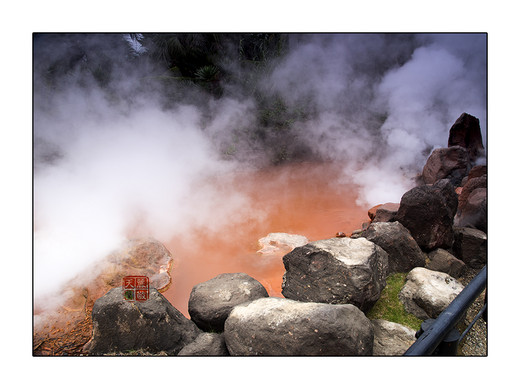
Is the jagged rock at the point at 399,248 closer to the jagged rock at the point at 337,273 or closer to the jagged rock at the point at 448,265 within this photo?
the jagged rock at the point at 448,265

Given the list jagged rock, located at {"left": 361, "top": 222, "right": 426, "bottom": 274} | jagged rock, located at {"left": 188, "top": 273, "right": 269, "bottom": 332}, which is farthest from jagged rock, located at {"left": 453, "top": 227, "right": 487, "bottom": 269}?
jagged rock, located at {"left": 188, "top": 273, "right": 269, "bottom": 332}

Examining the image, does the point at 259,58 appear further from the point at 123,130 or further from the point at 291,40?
the point at 123,130

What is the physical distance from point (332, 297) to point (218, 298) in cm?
90

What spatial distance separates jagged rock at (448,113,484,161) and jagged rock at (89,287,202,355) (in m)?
3.19

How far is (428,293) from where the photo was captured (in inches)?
108

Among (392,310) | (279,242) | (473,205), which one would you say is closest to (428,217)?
(473,205)

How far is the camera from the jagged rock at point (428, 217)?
3.32 meters

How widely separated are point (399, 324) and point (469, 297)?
964mm

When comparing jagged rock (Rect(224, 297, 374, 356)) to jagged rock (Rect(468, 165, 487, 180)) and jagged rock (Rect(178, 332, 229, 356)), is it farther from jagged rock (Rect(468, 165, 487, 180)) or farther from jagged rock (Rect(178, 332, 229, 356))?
jagged rock (Rect(468, 165, 487, 180))

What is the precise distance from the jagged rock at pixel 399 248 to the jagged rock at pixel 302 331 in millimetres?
1204

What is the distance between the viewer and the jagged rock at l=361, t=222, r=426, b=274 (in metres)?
3.18

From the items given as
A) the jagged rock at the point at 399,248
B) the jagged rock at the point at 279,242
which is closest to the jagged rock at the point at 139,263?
the jagged rock at the point at 279,242

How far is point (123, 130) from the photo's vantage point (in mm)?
3270

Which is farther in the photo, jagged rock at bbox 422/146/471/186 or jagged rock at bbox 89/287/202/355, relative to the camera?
jagged rock at bbox 422/146/471/186
